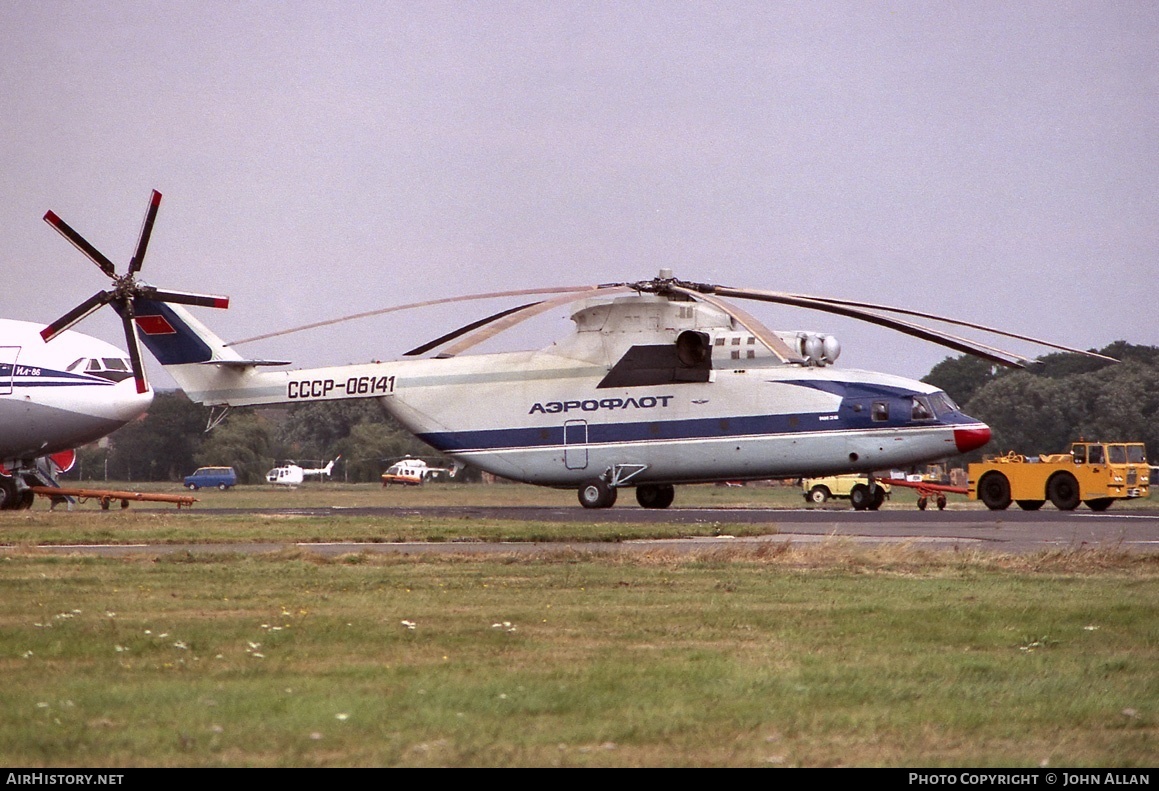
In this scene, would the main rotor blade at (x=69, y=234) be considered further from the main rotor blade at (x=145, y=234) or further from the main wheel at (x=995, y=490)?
the main wheel at (x=995, y=490)

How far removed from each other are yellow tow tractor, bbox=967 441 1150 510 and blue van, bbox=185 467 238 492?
35.3 m

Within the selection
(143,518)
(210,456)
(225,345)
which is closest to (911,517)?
(143,518)

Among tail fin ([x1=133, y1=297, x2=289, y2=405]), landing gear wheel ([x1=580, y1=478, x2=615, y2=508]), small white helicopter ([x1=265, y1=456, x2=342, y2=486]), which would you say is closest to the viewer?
landing gear wheel ([x1=580, y1=478, x2=615, y2=508])

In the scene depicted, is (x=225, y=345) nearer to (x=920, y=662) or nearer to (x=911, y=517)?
(x=911, y=517)

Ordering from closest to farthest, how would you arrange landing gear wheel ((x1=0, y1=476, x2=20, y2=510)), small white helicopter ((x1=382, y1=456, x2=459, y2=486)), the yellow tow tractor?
landing gear wheel ((x1=0, y1=476, x2=20, y2=510)) → the yellow tow tractor → small white helicopter ((x1=382, y1=456, x2=459, y2=486))

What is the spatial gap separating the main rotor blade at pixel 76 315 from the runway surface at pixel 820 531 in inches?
231

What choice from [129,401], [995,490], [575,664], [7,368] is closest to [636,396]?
[995,490]

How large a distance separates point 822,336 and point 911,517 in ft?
24.9

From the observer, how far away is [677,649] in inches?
392

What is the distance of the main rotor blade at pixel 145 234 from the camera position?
1451 inches

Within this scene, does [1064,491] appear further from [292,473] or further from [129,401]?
[292,473]

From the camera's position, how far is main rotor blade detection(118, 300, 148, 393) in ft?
110

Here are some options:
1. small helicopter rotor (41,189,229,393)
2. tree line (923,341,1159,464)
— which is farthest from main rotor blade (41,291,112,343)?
tree line (923,341,1159,464)

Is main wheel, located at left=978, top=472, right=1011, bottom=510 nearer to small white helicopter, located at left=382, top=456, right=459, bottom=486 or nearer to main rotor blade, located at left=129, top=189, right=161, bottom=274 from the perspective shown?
main rotor blade, located at left=129, top=189, right=161, bottom=274
